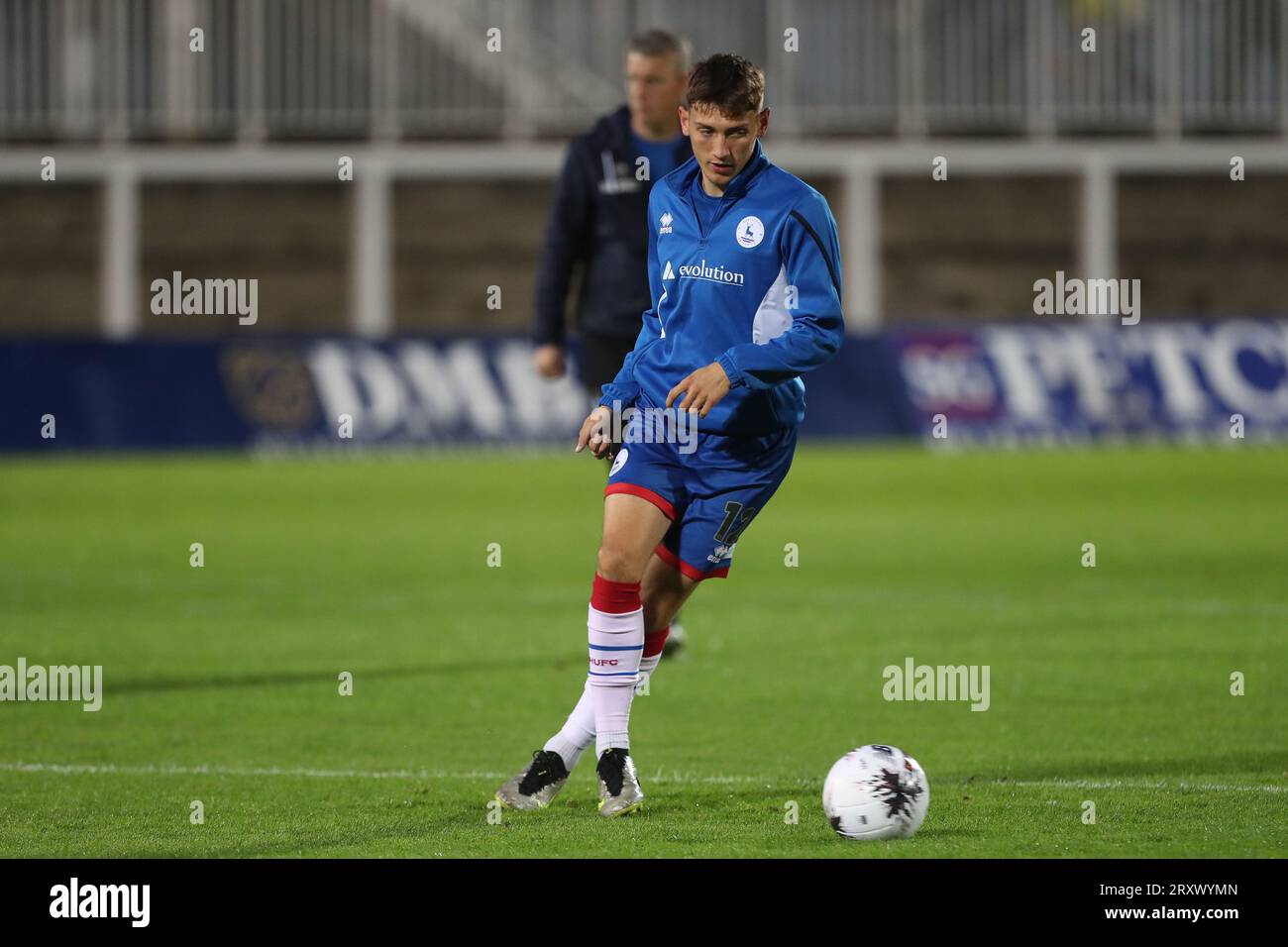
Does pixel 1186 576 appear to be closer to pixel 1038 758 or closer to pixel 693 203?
pixel 1038 758

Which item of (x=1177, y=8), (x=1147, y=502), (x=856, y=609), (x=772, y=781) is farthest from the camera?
(x=1177, y=8)

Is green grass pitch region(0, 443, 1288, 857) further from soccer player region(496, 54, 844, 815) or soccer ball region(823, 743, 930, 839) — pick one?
soccer player region(496, 54, 844, 815)

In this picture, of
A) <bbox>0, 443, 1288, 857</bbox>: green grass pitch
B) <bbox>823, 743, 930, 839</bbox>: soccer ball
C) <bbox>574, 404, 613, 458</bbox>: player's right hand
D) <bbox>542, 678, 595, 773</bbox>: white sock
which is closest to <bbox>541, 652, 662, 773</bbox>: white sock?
<bbox>542, 678, 595, 773</bbox>: white sock

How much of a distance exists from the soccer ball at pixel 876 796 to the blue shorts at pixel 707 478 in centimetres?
81

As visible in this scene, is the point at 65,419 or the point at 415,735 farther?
the point at 65,419

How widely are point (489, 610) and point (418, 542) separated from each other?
12.1 ft

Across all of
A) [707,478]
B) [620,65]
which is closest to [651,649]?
[707,478]

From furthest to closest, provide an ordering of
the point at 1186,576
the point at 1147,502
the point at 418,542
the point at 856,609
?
the point at 1147,502 < the point at 418,542 < the point at 1186,576 < the point at 856,609

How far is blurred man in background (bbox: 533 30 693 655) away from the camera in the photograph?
9258mm

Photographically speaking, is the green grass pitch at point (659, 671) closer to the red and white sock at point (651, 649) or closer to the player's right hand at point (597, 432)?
the red and white sock at point (651, 649)

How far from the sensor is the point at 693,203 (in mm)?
6355

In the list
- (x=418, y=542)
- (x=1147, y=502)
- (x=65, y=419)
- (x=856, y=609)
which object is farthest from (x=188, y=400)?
(x=856, y=609)

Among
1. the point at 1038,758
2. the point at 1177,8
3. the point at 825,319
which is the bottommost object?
the point at 1038,758

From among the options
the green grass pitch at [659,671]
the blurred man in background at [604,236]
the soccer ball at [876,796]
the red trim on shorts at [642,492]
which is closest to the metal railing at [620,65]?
the green grass pitch at [659,671]
